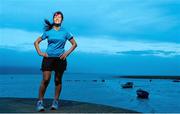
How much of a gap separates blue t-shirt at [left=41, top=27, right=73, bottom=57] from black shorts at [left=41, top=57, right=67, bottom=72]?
0.08 m

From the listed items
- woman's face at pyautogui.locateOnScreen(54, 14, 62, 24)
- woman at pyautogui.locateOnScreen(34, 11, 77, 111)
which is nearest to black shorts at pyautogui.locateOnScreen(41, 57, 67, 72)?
woman at pyautogui.locateOnScreen(34, 11, 77, 111)

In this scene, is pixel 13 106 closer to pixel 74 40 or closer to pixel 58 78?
pixel 58 78

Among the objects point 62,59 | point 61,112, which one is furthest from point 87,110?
point 62,59

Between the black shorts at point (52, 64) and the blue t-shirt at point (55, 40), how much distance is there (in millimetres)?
83

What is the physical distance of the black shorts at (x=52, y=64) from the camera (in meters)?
7.67

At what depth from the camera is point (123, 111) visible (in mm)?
8188

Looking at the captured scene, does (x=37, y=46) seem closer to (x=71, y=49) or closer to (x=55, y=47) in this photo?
(x=55, y=47)

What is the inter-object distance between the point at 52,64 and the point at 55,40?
456 millimetres

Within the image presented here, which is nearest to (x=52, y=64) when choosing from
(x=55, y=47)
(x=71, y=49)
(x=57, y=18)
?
(x=55, y=47)

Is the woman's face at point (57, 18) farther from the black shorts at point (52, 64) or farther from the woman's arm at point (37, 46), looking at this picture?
the black shorts at point (52, 64)

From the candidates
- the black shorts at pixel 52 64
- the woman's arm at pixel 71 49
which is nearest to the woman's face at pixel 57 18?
the woman's arm at pixel 71 49

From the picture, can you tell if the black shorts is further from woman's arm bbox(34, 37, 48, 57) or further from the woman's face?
the woman's face

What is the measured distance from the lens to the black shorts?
7668mm

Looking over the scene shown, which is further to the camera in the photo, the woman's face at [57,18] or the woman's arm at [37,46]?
the woman's face at [57,18]
